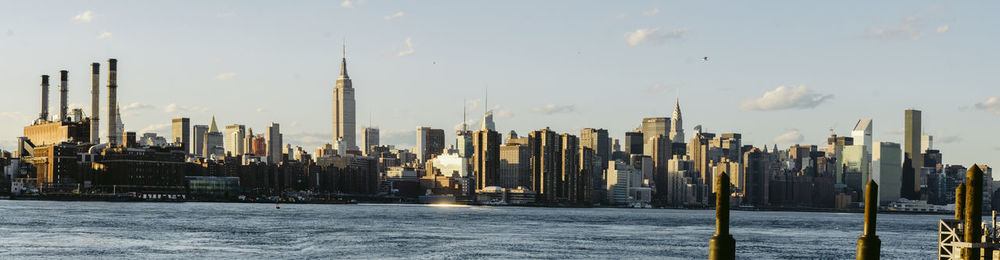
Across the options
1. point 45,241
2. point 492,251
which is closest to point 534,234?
point 492,251

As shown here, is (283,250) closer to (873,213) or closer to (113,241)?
(113,241)

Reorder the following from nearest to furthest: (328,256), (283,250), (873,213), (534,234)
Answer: (873,213), (328,256), (283,250), (534,234)

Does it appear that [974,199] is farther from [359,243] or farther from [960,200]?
[359,243]

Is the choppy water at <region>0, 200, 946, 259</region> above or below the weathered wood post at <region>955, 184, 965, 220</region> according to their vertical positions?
below

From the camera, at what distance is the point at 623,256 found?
9419 cm

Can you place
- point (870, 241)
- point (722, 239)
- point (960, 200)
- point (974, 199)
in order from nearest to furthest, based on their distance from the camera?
point (722, 239) < point (870, 241) < point (974, 199) < point (960, 200)

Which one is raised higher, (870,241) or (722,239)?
(722,239)

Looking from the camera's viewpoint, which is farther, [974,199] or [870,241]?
[974,199]

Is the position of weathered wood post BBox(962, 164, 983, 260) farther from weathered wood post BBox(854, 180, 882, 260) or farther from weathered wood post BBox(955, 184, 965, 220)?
weathered wood post BBox(955, 184, 965, 220)

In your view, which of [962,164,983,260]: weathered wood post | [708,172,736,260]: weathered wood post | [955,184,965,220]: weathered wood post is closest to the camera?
[708,172,736,260]: weathered wood post

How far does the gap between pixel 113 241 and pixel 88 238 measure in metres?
4.86

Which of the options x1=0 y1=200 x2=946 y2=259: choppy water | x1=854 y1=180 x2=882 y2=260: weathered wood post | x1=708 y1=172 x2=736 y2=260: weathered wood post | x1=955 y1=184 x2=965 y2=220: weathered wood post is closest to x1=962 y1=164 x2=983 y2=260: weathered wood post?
x1=854 y1=180 x2=882 y2=260: weathered wood post

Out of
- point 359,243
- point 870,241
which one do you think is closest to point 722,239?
point 870,241

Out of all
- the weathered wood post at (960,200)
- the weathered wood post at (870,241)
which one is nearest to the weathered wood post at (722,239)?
the weathered wood post at (870,241)
